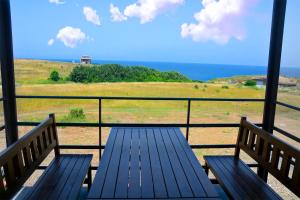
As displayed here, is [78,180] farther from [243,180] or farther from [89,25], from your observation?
[89,25]

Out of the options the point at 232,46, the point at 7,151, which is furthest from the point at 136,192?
the point at 232,46

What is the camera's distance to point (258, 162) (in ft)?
7.71

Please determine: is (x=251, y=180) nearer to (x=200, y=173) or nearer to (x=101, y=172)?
(x=200, y=173)

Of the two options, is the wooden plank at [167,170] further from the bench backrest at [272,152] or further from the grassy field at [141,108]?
the grassy field at [141,108]

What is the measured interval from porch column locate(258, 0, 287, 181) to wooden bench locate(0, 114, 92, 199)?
195 centimetres

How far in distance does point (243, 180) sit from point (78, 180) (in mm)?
1329

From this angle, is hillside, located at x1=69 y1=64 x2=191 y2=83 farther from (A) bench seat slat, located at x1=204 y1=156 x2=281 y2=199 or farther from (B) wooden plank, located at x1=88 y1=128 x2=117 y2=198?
(B) wooden plank, located at x1=88 y1=128 x2=117 y2=198

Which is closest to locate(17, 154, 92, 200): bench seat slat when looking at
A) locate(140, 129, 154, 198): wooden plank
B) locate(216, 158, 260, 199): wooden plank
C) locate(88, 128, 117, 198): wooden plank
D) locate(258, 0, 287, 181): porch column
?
locate(88, 128, 117, 198): wooden plank

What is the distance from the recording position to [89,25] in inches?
1330

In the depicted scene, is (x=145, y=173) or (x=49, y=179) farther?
(x=49, y=179)

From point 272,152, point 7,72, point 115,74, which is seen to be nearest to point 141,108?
point 115,74

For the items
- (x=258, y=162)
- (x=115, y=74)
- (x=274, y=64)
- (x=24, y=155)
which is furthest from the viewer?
(x=115, y=74)

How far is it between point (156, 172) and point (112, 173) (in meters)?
0.29

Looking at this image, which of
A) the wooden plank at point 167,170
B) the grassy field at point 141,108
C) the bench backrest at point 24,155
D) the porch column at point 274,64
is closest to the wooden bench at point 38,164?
the bench backrest at point 24,155
